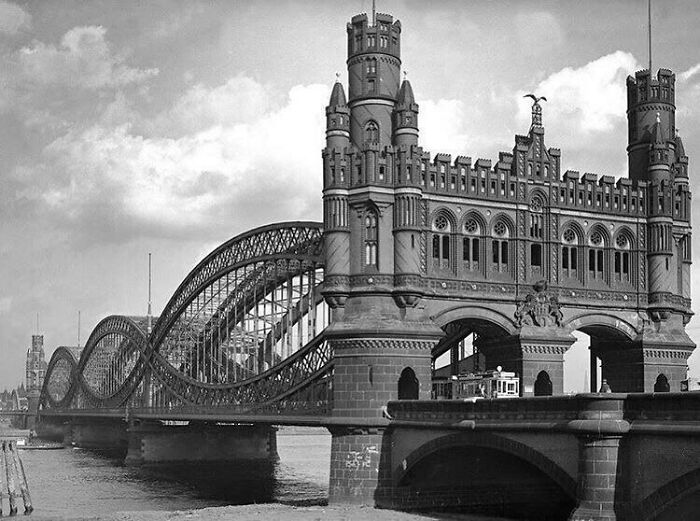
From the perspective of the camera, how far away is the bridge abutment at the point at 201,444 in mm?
148750

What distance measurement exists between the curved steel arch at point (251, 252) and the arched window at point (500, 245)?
768 inches

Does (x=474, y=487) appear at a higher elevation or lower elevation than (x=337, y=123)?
lower

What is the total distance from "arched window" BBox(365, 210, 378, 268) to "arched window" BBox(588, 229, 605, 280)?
1767 centimetres

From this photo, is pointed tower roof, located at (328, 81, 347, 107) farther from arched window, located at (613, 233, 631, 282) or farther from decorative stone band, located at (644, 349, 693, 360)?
decorative stone band, located at (644, 349, 693, 360)

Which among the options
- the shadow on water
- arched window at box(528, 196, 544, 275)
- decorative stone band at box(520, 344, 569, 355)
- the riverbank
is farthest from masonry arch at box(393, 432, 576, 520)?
arched window at box(528, 196, 544, 275)

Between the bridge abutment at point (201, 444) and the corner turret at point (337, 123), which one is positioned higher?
the corner turret at point (337, 123)

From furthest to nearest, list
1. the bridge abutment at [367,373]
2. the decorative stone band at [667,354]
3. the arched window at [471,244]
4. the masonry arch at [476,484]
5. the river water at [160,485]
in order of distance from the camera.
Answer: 1. the river water at [160,485]
2. the decorative stone band at [667,354]
3. the arched window at [471,244]
4. the bridge abutment at [367,373]
5. the masonry arch at [476,484]

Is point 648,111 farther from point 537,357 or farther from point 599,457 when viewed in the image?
point 599,457

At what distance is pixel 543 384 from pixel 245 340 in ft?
169

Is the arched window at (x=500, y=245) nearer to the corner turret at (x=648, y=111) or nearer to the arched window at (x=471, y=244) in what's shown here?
the arched window at (x=471, y=244)

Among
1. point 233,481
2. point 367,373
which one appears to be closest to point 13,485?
point 233,481

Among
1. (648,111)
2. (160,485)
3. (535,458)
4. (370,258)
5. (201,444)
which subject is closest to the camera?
(535,458)

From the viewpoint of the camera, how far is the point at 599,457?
2223 inches

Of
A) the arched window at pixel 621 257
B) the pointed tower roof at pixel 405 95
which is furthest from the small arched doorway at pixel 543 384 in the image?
the pointed tower roof at pixel 405 95
